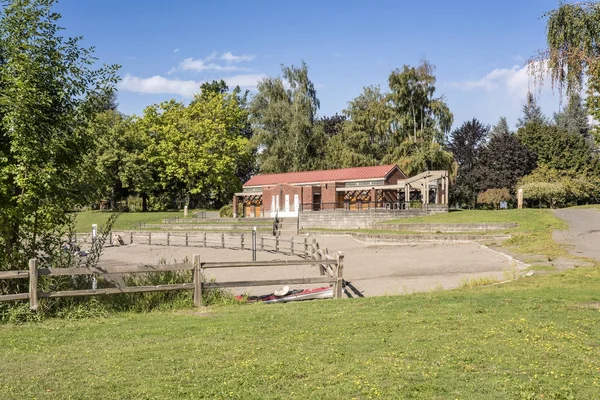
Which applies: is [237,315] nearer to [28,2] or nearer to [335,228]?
[28,2]

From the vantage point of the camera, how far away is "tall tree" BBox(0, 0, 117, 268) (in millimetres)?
10500

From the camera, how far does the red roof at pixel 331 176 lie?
5069 centimetres

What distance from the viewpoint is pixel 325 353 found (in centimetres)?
689

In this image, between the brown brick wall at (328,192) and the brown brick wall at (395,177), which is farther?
the brown brick wall at (328,192)

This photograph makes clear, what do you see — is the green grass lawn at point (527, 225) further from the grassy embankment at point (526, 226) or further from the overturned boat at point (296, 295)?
the overturned boat at point (296, 295)

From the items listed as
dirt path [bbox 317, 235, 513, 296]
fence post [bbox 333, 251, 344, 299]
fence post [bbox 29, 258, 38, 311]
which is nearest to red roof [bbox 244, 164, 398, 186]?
dirt path [bbox 317, 235, 513, 296]

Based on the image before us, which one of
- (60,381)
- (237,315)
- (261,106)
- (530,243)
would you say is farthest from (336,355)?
(261,106)

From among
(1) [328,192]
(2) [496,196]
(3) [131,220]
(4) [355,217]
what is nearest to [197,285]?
(4) [355,217]

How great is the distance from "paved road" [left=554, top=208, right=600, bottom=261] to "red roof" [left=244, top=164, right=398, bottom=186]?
1718 cm

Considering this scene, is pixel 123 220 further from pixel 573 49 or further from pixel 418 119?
pixel 573 49

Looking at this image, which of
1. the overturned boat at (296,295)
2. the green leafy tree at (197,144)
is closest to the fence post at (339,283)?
the overturned boat at (296,295)

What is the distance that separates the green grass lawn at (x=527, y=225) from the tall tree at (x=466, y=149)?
2783 cm

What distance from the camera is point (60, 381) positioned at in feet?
19.7

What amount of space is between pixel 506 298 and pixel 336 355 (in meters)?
5.84
